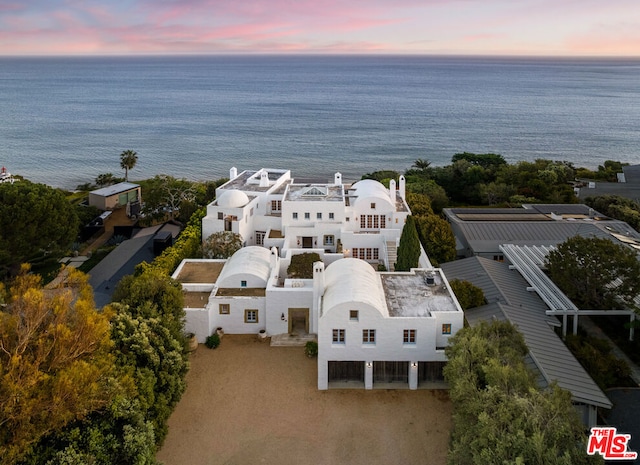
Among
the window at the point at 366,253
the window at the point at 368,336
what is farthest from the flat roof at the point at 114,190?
the window at the point at 368,336

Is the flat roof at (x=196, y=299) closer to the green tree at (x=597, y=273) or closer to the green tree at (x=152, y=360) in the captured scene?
the green tree at (x=152, y=360)

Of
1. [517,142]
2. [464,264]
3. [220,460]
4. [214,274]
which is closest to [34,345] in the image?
[220,460]

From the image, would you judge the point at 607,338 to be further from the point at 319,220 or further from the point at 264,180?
the point at 264,180

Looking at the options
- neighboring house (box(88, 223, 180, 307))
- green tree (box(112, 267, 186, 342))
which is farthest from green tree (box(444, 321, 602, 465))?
neighboring house (box(88, 223, 180, 307))

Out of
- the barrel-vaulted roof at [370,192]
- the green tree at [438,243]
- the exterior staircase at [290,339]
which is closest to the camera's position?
the exterior staircase at [290,339]

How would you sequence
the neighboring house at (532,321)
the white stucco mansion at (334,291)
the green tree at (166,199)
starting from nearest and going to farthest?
1. the neighboring house at (532,321)
2. the white stucco mansion at (334,291)
3. the green tree at (166,199)
